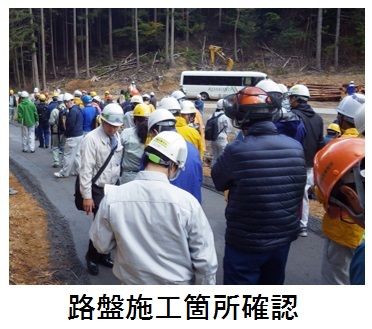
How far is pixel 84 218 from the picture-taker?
675cm

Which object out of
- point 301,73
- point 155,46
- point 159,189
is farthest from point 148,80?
point 159,189

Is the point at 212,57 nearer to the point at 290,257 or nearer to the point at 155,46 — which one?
the point at 155,46

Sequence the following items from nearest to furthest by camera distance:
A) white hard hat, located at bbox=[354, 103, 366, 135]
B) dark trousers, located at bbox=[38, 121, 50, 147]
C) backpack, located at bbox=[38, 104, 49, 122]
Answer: white hard hat, located at bbox=[354, 103, 366, 135]
backpack, located at bbox=[38, 104, 49, 122]
dark trousers, located at bbox=[38, 121, 50, 147]

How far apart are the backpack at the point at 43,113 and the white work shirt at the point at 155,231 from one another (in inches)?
466

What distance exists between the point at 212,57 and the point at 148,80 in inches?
277

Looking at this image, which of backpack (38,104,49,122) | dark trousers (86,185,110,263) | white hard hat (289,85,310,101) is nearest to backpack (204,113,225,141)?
white hard hat (289,85,310,101)

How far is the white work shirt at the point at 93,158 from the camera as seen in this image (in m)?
4.49

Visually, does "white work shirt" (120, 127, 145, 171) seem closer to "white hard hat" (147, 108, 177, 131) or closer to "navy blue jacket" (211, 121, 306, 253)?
"white hard hat" (147, 108, 177, 131)

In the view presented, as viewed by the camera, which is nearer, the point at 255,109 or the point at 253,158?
the point at 253,158

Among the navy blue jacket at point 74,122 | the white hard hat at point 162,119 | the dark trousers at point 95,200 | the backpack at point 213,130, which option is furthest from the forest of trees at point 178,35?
the white hard hat at point 162,119

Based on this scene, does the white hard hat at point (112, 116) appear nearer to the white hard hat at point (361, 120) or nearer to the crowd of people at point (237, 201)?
the crowd of people at point (237, 201)

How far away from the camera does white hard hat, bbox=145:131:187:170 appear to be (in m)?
2.51

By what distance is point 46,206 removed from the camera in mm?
7449

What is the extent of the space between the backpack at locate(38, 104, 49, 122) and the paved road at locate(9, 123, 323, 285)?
2046 mm
